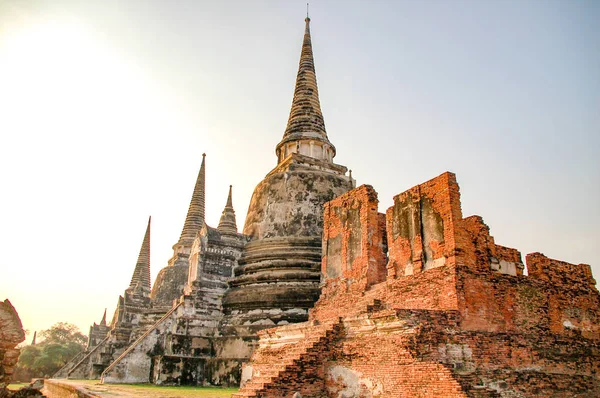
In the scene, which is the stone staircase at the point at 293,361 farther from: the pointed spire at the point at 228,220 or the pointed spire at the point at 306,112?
the pointed spire at the point at 306,112

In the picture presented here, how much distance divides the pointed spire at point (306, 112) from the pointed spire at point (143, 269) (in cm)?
1555

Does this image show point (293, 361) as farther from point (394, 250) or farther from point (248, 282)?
point (248, 282)

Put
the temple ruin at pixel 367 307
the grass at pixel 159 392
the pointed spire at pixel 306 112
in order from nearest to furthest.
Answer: the temple ruin at pixel 367 307, the grass at pixel 159 392, the pointed spire at pixel 306 112

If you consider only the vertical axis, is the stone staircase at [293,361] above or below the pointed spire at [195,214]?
below

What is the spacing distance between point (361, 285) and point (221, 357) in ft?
18.9

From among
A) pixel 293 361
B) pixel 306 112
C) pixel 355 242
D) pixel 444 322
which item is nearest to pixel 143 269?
pixel 306 112

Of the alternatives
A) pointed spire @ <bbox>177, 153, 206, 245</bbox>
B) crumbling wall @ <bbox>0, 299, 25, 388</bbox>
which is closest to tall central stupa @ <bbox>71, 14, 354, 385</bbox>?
crumbling wall @ <bbox>0, 299, 25, 388</bbox>

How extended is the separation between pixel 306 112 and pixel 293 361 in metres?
14.9

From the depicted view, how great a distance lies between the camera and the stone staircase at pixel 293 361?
9.83 meters

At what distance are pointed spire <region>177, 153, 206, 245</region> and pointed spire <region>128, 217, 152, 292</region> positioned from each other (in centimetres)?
417

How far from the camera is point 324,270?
15172mm

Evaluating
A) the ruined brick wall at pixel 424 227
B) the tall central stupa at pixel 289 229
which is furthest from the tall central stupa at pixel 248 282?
the ruined brick wall at pixel 424 227

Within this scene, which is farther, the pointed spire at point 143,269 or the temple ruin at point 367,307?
the pointed spire at point 143,269

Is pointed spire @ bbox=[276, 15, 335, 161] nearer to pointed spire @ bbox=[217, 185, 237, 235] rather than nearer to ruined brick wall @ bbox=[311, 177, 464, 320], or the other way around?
pointed spire @ bbox=[217, 185, 237, 235]
